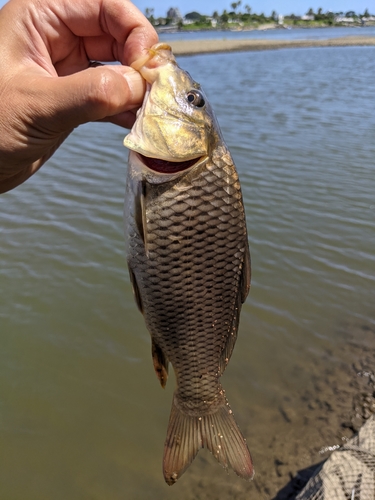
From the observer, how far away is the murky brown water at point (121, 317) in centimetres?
324

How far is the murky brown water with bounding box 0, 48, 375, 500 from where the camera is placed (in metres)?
3.24

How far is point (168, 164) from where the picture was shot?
70.8 inches

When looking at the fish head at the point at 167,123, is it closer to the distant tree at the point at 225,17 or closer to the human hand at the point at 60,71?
the human hand at the point at 60,71

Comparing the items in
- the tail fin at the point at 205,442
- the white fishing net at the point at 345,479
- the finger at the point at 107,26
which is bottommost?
the white fishing net at the point at 345,479

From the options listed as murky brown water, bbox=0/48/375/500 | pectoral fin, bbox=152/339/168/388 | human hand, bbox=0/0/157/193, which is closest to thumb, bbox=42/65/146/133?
human hand, bbox=0/0/157/193

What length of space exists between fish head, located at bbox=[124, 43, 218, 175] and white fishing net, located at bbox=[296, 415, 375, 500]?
1.95 metres

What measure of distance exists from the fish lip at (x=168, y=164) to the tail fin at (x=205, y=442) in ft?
4.27

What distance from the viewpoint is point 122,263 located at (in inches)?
205

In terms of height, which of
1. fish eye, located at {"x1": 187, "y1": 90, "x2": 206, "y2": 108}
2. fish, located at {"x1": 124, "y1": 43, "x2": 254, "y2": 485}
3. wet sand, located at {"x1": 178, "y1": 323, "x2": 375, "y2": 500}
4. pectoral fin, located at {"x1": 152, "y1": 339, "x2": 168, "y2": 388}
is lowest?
wet sand, located at {"x1": 178, "y1": 323, "x2": 375, "y2": 500}

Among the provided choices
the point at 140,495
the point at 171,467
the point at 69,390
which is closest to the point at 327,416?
the point at 140,495

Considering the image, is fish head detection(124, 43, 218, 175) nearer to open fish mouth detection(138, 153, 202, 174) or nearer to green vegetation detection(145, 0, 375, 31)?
open fish mouth detection(138, 153, 202, 174)

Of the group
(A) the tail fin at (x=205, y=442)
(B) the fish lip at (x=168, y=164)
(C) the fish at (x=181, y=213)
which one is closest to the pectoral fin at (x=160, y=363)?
(C) the fish at (x=181, y=213)

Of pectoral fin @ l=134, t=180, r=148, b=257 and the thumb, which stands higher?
the thumb

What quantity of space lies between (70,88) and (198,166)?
0.58 metres
